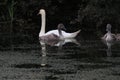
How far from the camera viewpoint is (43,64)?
41.2ft

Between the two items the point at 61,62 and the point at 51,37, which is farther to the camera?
the point at 51,37

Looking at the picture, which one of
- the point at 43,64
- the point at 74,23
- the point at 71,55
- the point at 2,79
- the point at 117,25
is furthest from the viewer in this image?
the point at 74,23

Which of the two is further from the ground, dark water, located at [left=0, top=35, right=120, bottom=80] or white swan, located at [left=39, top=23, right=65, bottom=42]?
white swan, located at [left=39, top=23, right=65, bottom=42]

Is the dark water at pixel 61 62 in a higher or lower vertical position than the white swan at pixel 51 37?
lower

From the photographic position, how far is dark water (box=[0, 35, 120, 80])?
10797 mm

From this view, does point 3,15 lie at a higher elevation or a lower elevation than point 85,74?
higher

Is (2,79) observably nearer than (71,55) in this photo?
Yes

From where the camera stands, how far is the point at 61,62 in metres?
12.9

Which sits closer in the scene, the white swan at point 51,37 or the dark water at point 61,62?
the dark water at point 61,62

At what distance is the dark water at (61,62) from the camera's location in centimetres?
1080

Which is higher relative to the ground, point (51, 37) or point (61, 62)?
point (51, 37)

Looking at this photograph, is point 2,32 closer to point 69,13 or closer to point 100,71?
point 69,13

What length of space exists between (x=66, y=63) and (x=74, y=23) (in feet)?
41.8

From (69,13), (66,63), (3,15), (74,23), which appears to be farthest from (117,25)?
(66,63)
